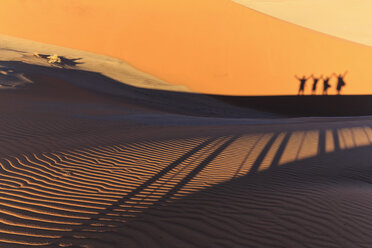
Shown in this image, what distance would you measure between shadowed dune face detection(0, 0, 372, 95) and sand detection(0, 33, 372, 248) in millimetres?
12470

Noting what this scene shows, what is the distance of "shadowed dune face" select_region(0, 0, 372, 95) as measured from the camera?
24141mm

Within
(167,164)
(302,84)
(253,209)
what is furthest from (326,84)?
(253,209)

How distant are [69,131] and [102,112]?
11.5 feet

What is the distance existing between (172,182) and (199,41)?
933 inches

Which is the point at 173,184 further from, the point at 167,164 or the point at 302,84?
the point at 302,84

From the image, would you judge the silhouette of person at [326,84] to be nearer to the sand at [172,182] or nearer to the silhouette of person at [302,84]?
the silhouette of person at [302,84]

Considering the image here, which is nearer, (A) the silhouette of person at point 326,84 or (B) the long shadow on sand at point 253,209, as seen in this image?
(B) the long shadow on sand at point 253,209

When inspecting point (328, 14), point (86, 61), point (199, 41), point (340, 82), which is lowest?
point (86, 61)

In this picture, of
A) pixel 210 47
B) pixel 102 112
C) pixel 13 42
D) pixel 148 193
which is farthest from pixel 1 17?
pixel 148 193

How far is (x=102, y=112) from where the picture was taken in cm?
1216

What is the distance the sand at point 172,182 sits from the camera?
148 inches

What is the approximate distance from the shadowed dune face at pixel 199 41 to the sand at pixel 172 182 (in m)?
12.5

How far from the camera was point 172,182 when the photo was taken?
5.49 metres

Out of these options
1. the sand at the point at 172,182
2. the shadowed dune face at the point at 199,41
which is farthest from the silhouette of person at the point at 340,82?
the sand at the point at 172,182
